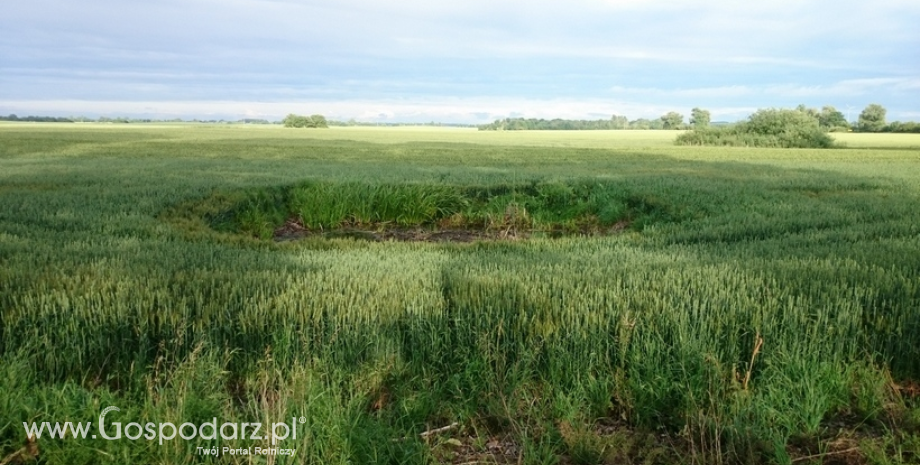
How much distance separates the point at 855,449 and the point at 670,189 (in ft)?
34.2

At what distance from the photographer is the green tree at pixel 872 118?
3093 inches

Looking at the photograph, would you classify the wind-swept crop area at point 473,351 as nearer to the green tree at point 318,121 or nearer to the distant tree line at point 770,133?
the distant tree line at point 770,133

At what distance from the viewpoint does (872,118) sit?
80.8m

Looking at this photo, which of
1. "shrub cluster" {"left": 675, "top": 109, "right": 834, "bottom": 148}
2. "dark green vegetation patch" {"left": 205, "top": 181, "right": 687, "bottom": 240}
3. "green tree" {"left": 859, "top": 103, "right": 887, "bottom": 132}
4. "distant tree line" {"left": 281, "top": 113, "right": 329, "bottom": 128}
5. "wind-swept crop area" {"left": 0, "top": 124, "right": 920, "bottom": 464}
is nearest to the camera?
"wind-swept crop area" {"left": 0, "top": 124, "right": 920, "bottom": 464}

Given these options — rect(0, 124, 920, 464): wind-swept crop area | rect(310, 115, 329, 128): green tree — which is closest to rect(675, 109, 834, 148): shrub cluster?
rect(0, 124, 920, 464): wind-swept crop area

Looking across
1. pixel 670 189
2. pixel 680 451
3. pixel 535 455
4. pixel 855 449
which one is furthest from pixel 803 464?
pixel 670 189

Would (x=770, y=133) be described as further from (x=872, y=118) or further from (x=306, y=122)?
(x=306, y=122)

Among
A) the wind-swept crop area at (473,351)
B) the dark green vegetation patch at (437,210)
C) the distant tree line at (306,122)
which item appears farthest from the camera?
the distant tree line at (306,122)

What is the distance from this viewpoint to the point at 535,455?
305 cm

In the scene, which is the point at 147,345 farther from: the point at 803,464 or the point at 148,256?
the point at 803,464

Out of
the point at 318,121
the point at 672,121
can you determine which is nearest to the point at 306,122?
the point at 318,121

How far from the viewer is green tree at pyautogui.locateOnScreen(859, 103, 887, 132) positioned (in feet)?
258

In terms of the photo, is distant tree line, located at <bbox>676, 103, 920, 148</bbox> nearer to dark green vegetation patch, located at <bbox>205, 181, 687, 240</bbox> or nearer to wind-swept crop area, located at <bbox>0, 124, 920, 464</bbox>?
dark green vegetation patch, located at <bbox>205, 181, 687, 240</bbox>

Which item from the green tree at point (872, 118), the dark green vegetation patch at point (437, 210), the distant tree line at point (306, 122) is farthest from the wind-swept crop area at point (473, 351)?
the distant tree line at point (306, 122)
